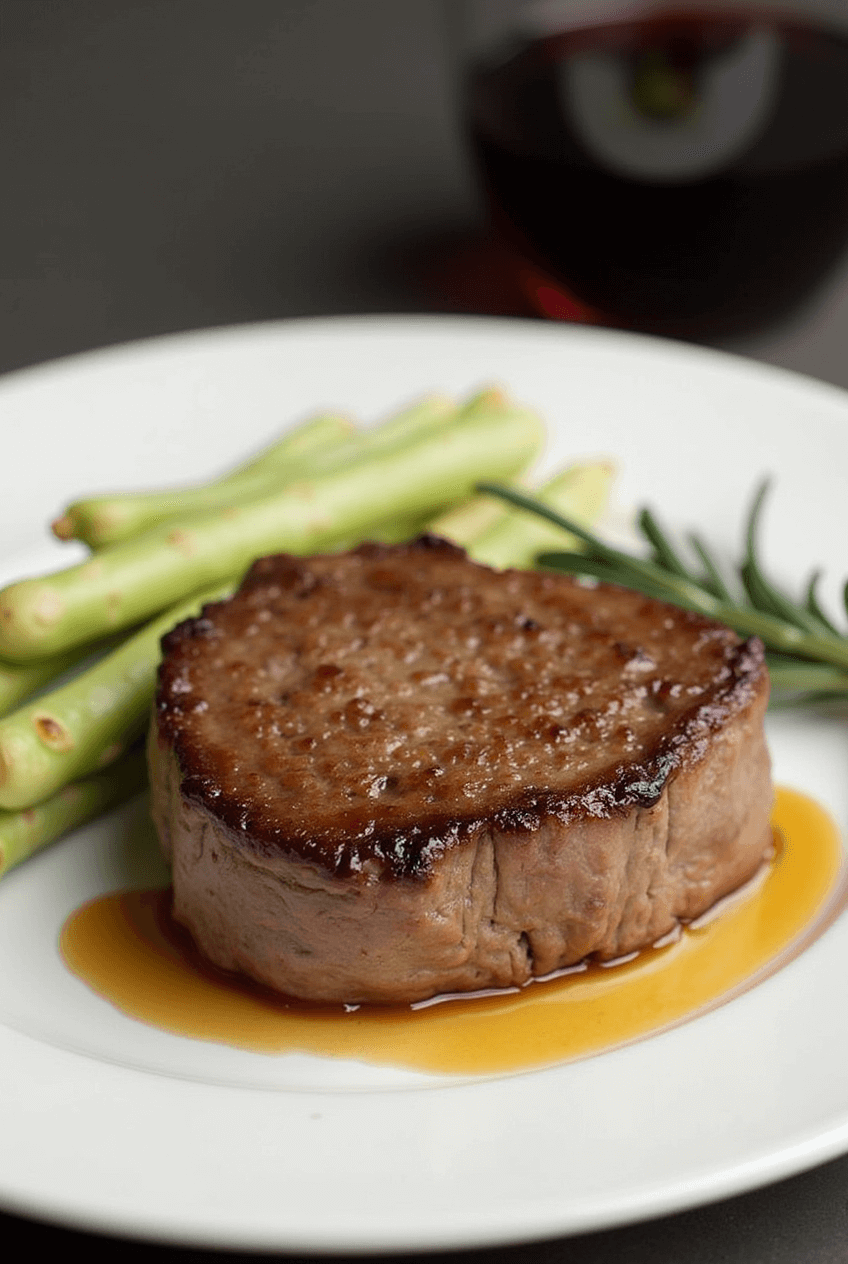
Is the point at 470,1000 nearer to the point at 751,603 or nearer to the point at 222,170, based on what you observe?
the point at 751,603

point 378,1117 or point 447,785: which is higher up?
point 447,785

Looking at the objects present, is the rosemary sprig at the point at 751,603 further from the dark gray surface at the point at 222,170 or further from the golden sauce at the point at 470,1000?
the dark gray surface at the point at 222,170

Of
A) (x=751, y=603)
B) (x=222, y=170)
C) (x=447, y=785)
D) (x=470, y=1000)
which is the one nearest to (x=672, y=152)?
(x=751, y=603)

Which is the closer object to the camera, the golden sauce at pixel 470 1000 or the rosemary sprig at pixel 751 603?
the golden sauce at pixel 470 1000

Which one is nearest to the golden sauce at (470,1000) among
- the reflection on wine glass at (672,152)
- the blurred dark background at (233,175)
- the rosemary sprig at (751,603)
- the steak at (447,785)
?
the steak at (447,785)

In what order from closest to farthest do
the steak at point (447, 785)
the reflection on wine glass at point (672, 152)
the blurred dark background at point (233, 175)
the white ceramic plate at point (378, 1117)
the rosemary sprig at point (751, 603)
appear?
the white ceramic plate at point (378, 1117), the steak at point (447, 785), the rosemary sprig at point (751, 603), the reflection on wine glass at point (672, 152), the blurred dark background at point (233, 175)

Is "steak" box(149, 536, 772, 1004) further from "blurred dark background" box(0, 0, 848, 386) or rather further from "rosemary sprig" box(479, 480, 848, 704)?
"blurred dark background" box(0, 0, 848, 386)

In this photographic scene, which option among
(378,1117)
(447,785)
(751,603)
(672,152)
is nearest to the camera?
(378,1117)
